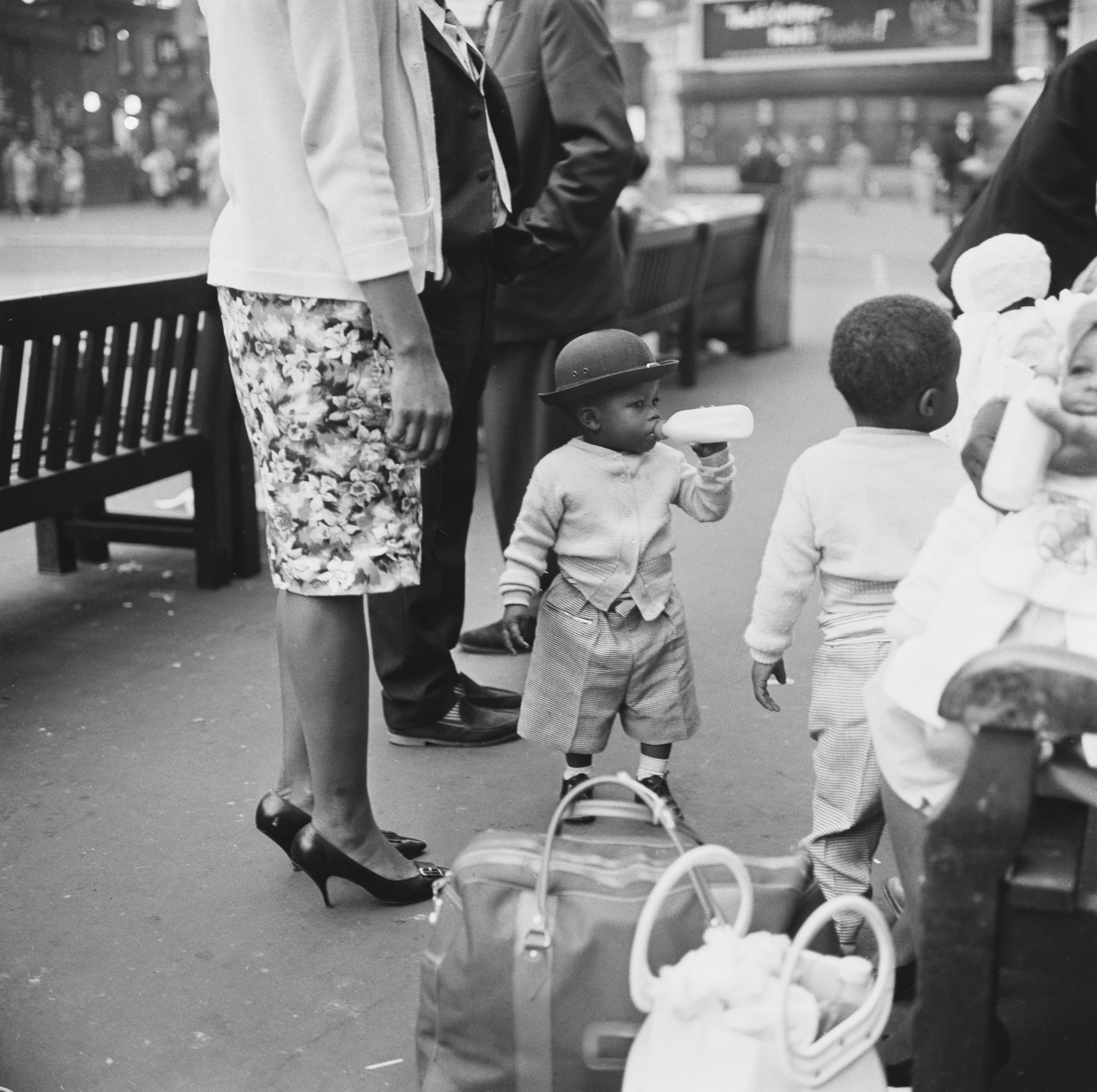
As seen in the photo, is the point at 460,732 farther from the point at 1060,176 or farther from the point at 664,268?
the point at 664,268

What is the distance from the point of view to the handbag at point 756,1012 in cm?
174

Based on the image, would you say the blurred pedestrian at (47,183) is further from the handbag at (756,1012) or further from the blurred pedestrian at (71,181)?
the handbag at (756,1012)

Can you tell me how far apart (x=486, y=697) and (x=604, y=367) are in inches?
46.9

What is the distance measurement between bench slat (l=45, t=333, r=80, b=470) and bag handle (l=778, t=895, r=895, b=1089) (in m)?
3.43

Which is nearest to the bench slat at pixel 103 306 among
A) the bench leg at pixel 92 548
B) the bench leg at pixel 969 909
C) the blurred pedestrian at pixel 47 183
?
the bench leg at pixel 92 548

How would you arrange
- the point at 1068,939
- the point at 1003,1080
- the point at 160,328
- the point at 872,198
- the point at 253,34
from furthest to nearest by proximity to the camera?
the point at 872,198
the point at 160,328
the point at 253,34
the point at 1003,1080
the point at 1068,939

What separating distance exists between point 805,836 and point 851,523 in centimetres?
90

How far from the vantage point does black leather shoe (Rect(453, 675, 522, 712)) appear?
3898mm

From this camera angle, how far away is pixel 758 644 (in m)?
2.64

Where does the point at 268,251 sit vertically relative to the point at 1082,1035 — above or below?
above

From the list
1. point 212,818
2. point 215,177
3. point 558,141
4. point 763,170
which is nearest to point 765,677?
point 212,818

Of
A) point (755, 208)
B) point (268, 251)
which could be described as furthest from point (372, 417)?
point (755, 208)

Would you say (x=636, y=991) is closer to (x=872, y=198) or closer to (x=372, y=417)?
(x=372, y=417)

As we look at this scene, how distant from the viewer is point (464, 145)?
3.04 m
